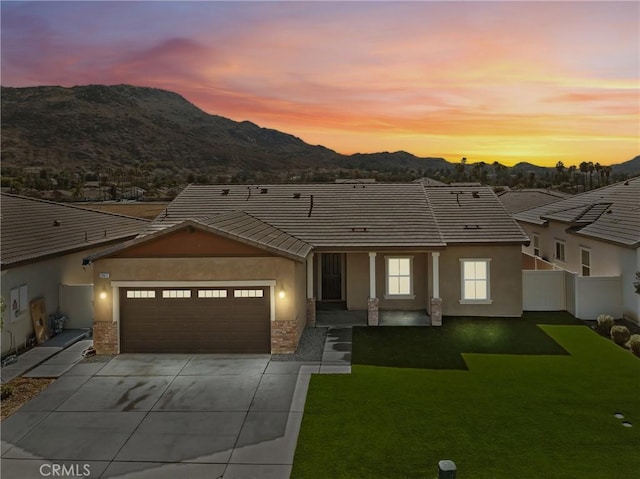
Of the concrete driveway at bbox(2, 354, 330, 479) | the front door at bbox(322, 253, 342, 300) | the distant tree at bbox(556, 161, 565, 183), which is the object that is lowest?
the concrete driveway at bbox(2, 354, 330, 479)

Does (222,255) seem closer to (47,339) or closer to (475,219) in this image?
(47,339)

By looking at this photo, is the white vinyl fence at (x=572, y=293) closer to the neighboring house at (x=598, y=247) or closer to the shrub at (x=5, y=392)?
the neighboring house at (x=598, y=247)

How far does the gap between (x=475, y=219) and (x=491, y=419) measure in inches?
443

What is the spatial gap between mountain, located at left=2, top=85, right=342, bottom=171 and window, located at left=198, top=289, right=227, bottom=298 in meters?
85.2

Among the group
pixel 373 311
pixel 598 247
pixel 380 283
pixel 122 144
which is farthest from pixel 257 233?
pixel 122 144

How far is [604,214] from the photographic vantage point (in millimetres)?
20672

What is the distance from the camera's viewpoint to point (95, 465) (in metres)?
7.75

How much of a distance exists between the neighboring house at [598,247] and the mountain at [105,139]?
84.5 metres

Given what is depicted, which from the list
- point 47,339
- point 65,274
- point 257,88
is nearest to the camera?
point 47,339

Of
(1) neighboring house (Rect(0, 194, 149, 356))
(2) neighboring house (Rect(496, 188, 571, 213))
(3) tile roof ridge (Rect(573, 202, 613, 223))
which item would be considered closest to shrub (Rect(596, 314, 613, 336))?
(3) tile roof ridge (Rect(573, 202, 613, 223))

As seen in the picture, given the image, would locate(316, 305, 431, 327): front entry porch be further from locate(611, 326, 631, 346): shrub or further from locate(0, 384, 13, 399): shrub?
locate(0, 384, 13, 399): shrub

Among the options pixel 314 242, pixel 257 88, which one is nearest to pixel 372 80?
pixel 257 88

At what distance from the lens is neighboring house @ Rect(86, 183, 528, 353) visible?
13.6 metres

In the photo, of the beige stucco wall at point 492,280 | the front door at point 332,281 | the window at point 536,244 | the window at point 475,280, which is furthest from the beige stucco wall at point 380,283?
the window at point 536,244
